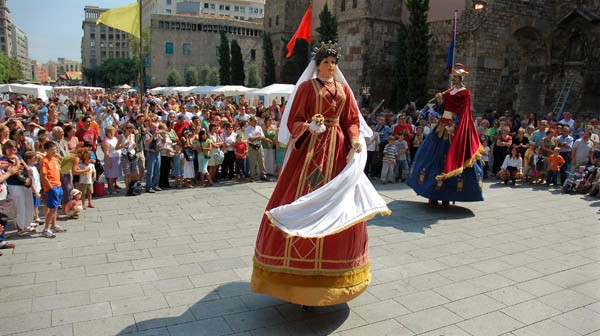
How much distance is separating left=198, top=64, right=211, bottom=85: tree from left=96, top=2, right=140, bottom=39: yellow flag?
4705 centimetres

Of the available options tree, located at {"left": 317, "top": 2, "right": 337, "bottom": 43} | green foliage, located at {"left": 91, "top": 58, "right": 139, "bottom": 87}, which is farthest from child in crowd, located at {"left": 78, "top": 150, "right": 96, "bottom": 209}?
green foliage, located at {"left": 91, "top": 58, "right": 139, "bottom": 87}

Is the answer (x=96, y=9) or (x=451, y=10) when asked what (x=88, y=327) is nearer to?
(x=451, y=10)

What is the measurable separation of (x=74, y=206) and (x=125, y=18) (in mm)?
6797

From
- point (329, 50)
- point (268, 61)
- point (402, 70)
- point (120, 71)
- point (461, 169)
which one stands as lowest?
point (461, 169)

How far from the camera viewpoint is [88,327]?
4.04m

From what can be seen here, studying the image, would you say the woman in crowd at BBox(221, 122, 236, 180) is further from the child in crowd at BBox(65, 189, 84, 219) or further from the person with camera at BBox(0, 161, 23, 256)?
the person with camera at BBox(0, 161, 23, 256)

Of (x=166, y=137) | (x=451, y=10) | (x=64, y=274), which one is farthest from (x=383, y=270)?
(x=451, y=10)

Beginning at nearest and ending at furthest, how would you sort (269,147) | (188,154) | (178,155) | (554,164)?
(178,155)
(188,154)
(554,164)
(269,147)

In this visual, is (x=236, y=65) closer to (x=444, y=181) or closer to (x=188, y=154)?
(x=188, y=154)

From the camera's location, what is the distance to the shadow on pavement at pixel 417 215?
752cm

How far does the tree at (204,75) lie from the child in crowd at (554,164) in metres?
51.7

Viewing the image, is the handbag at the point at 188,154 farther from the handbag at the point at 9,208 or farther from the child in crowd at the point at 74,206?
the handbag at the point at 9,208

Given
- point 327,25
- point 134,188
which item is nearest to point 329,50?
point 134,188

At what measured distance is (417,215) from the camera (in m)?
8.18
